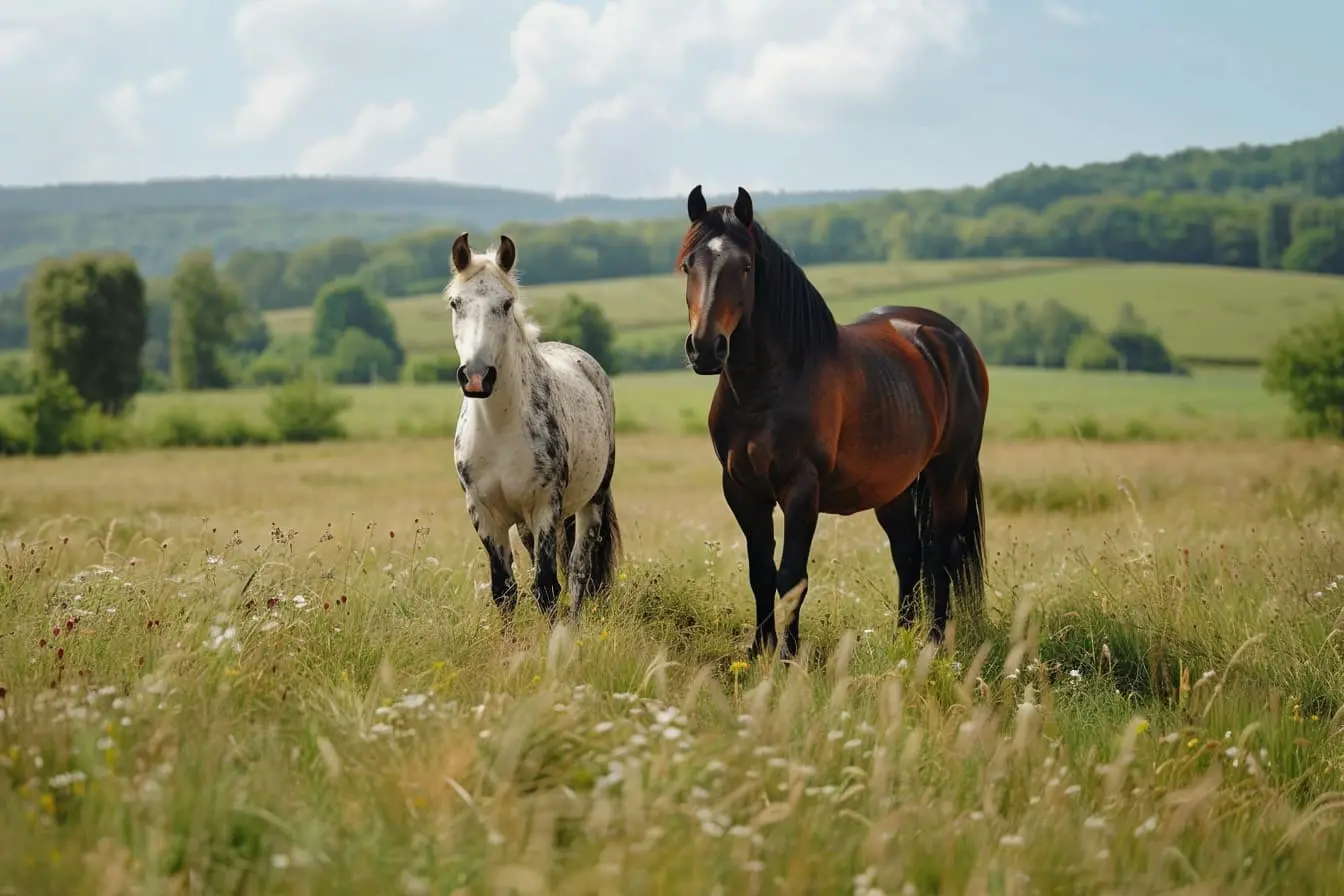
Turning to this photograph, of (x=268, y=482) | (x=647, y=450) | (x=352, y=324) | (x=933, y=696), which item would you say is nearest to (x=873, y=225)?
(x=352, y=324)

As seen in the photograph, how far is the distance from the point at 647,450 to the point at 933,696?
3304 centimetres

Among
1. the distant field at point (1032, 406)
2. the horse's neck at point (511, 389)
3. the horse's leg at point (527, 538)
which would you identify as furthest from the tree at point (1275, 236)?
the horse's neck at point (511, 389)

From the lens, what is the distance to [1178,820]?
3.59m

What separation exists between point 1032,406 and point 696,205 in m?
50.6

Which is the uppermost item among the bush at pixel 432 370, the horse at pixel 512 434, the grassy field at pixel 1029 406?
the horse at pixel 512 434

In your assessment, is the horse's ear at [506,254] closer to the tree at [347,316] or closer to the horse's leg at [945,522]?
the horse's leg at [945,522]

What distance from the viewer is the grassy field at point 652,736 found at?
3529 mm

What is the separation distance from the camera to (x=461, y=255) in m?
7.11

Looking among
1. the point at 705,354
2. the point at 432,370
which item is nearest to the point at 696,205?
the point at 705,354

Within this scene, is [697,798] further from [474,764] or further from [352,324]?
[352,324]

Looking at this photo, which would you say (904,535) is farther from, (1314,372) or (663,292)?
(663,292)

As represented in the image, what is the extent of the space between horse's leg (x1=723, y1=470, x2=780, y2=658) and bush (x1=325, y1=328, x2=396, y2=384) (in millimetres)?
89060

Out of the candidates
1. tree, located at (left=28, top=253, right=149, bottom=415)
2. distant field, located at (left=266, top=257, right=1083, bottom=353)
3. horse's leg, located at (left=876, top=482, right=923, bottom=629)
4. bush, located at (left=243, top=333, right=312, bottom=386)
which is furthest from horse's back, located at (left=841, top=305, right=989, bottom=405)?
bush, located at (left=243, top=333, right=312, bottom=386)

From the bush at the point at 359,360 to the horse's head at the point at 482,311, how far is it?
88601 mm
